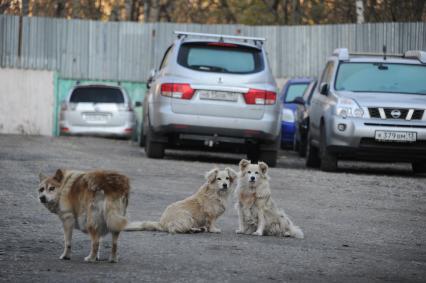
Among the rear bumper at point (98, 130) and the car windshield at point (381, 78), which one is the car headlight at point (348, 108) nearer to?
the car windshield at point (381, 78)

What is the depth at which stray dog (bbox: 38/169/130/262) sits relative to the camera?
8633 mm

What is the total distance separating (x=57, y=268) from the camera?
27.9ft

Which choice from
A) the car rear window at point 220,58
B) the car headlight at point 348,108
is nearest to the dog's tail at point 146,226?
the car headlight at point 348,108

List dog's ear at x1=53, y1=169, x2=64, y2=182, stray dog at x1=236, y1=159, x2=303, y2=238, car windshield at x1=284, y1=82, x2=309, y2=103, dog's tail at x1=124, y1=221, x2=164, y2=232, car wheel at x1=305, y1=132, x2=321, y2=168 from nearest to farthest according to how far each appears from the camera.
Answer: dog's ear at x1=53, y1=169, x2=64, y2=182
dog's tail at x1=124, y1=221, x2=164, y2=232
stray dog at x1=236, y1=159, x2=303, y2=238
car wheel at x1=305, y1=132, x2=321, y2=168
car windshield at x1=284, y1=82, x2=309, y2=103

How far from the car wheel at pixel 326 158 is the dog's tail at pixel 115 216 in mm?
11876

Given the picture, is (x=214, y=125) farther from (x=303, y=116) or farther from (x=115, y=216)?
(x=115, y=216)

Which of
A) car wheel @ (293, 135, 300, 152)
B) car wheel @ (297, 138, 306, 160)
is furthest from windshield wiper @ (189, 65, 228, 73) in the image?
car wheel @ (293, 135, 300, 152)

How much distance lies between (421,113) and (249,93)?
2.73 metres

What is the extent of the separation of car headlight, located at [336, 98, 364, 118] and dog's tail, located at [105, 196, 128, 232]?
11284 millimetres

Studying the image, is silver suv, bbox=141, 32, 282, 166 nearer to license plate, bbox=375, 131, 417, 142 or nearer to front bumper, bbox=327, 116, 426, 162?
front bumper, bbox=327, 116, 426, 162

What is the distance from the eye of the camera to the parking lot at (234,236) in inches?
340

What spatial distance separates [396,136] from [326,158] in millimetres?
1620

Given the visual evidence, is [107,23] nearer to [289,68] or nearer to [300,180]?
[289,68]

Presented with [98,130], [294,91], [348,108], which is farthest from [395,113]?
[98,130]
